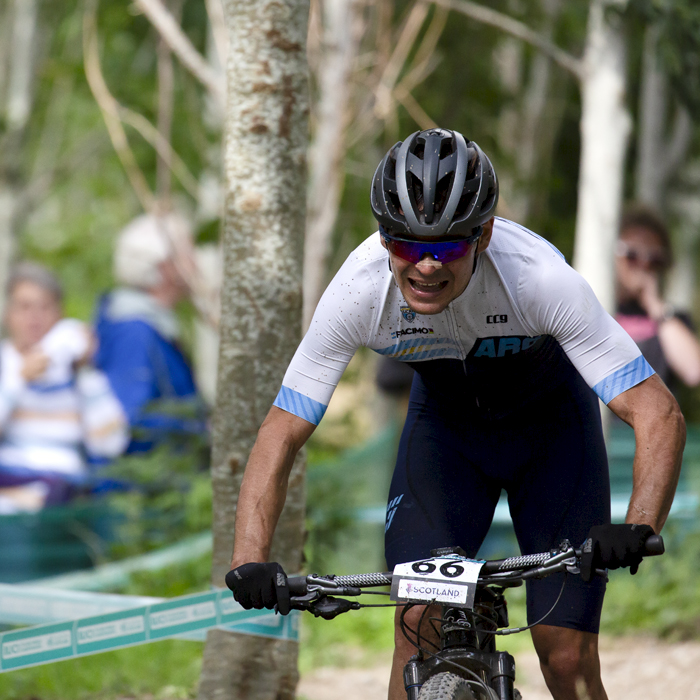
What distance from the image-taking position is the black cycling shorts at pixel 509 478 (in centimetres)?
319

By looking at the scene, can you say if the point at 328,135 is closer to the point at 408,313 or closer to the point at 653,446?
the point at 408,313

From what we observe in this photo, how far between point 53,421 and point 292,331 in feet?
10.5

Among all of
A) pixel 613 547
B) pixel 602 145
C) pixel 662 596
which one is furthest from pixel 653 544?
pixel 662 596

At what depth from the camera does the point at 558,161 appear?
1046cm

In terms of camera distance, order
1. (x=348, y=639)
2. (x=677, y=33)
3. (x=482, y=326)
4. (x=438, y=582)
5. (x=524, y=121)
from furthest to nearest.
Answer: (x=524, y=121)
(x=348, y=639)
(x=677, y=33)
(x=482, y=326)
(x=438, y=582)

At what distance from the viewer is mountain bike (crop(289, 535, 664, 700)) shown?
2465 millimetres

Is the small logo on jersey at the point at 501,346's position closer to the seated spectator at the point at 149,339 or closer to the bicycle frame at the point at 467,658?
the bicycle frame at the point at 467,658

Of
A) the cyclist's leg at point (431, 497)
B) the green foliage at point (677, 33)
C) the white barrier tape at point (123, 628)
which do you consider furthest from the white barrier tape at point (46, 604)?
the green foliage at point (677, 33)

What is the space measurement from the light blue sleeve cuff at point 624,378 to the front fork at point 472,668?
778 millimetres

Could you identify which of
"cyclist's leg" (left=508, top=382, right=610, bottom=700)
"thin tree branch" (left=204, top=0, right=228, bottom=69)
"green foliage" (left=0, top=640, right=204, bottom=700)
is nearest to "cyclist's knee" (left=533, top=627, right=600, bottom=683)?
"cyclist's leg" (left=508, top=382, right=610, bottom=700)

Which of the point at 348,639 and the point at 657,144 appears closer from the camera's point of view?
the point at 348,639

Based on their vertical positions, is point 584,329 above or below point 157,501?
above

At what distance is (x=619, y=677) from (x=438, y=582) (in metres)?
3.38

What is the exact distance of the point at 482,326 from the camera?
3070mm
